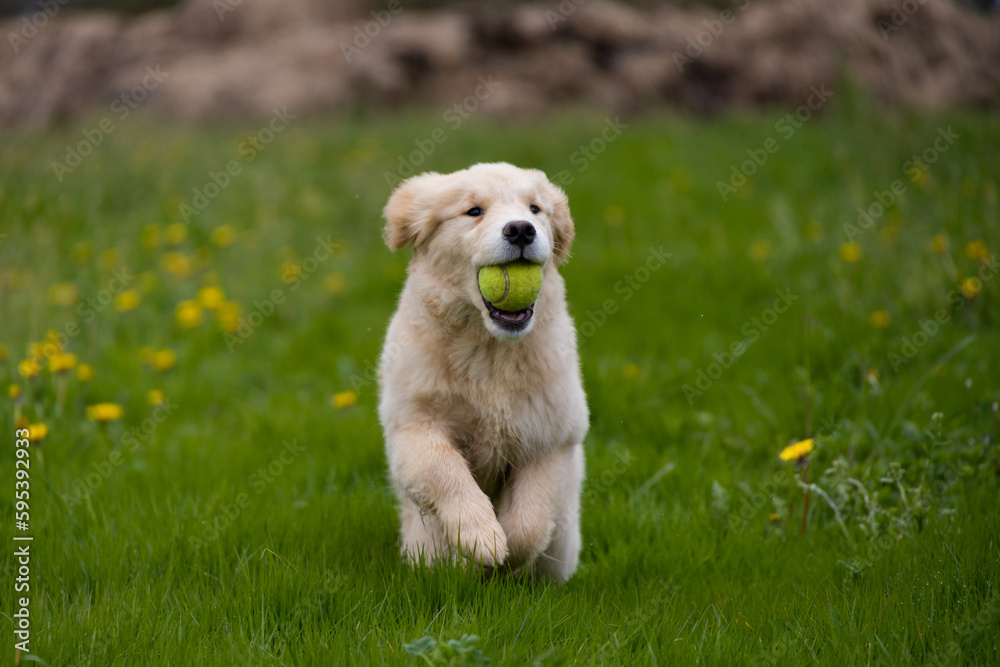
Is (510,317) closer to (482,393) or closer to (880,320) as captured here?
(482,393)

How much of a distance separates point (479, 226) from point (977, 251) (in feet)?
10.9

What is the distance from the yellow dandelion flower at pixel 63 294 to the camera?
17.6 ft

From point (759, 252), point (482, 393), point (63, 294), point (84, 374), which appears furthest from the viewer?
point (759, 252)

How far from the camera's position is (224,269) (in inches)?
260

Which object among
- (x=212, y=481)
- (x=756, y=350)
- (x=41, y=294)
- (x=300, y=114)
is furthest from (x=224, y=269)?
(x=300, y=114)

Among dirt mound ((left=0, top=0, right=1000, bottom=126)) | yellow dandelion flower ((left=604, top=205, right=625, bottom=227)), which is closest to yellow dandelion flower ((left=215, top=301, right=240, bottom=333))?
yellow dandelion flower ((left=604, top=205, right=625, bottom=227))

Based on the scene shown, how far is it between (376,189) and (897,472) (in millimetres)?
6112

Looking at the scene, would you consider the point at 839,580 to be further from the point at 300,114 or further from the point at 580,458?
the point at 300,114

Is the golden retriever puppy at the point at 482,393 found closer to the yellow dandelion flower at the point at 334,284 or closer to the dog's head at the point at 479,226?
the dog's head at the point at 479,226

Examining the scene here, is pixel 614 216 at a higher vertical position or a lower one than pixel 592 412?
higher

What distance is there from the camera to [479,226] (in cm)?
279

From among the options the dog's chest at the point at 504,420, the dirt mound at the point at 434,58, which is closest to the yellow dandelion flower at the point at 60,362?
the dog's chest at the point at 504,420

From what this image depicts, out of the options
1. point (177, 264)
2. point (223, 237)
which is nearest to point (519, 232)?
point (177, 264)

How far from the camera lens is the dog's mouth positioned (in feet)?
8.75
